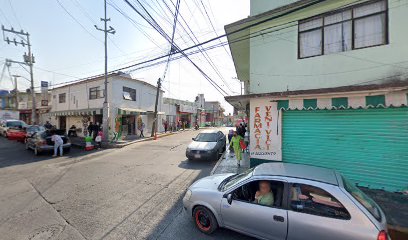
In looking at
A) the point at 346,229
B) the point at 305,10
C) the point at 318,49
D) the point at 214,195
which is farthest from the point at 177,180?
the point at 305,10

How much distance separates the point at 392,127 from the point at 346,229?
4668mm

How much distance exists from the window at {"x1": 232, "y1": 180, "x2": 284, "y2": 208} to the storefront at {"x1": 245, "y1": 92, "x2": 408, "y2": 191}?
4.13 meters

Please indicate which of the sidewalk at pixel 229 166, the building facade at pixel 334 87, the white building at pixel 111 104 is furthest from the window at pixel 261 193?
the white building at pixel 111 104

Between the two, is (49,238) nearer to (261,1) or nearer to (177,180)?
Result: (177,180)

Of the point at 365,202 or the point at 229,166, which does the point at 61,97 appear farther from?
the point at 365,202

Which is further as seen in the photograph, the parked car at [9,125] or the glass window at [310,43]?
the parked car at [9,125]

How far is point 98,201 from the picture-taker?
5.40 m

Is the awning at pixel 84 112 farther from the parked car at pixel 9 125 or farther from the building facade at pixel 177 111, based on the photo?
the building facade at pixel 177 111

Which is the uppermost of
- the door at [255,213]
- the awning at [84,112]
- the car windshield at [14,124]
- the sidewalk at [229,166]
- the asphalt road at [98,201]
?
the awning at [84,112]

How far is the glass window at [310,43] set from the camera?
6938 mm

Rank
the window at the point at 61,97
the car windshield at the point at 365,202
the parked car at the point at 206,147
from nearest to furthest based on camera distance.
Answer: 1. the car windshield at the point at 365,202
2. the parked car at the point at 206,147
3. the window at the point at 61,97

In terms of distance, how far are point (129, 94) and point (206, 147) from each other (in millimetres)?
13462

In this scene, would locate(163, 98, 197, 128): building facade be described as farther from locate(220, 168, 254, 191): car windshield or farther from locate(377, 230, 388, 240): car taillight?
locate(377, 230, 388, 240): car taillight

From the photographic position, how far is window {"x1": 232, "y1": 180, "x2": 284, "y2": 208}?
332 cm
